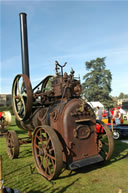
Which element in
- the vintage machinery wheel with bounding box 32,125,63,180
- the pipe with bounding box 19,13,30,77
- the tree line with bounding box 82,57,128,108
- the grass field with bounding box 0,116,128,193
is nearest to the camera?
the grass field with bounding box 0,116,128,193

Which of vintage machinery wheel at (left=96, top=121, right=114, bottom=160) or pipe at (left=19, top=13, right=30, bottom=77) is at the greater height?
pipe at (left=19, top=13, right=30, bottom=77)

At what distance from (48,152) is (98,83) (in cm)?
3477

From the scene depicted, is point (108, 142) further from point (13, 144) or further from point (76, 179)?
point (13, 144)

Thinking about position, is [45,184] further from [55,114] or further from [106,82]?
[106,82]

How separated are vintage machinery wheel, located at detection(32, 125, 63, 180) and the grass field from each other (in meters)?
0.20

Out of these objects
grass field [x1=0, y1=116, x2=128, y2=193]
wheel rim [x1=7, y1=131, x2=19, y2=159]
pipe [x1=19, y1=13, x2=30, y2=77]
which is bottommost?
grass field [x1=0, y1=116, x2=128, y2=193]

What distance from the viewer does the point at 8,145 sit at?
19.2ft

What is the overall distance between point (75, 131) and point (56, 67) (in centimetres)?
200

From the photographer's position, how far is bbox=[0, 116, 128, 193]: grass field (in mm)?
3473

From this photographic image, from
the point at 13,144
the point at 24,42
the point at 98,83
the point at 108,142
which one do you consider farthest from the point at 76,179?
the point at 98,83

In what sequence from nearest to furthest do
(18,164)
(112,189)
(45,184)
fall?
1. (112,189)
2. (45,184)
3. (18,164)

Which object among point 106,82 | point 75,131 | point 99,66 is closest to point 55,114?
point 75,131

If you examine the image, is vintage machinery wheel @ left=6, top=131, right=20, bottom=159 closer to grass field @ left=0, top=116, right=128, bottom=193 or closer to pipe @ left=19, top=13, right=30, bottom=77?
grass field @ left=0, top=116, right=128, bottom=193

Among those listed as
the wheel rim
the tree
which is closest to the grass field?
the wheel rim
